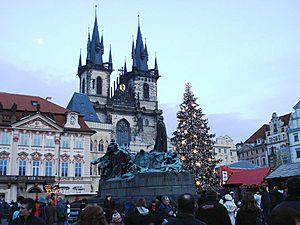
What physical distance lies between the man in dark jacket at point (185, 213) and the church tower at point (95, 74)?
58.8 metres

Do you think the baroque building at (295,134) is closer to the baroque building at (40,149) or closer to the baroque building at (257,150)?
the baroque building at (257,150)

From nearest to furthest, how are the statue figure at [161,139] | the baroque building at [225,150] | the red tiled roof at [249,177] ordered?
the statue figure at [161,139], the red tiled roof at [249,177], the baroque building at [225,150]

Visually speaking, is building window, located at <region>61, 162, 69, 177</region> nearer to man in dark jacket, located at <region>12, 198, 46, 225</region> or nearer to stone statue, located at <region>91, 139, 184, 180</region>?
stone statue, located at <region>91, 139, 184, 180</region>

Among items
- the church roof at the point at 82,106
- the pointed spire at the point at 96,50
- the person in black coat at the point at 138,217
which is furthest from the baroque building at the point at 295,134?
the person in black coat at the point at 138,217

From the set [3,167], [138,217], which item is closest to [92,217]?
[138,217]

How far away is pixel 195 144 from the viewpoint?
2559 centimetres

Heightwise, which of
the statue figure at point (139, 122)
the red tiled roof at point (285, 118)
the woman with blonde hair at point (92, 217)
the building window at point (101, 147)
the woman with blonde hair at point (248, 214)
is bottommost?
the woman with blonde hair at point (248, 214)

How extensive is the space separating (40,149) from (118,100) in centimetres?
2659

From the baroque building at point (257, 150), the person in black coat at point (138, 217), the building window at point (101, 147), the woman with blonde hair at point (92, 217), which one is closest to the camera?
the woman with blonde hair at point (92, 217)

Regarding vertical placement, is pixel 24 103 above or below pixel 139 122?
below

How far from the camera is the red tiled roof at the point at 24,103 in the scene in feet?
128

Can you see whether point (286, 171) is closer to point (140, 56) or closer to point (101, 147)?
point (101, 147)

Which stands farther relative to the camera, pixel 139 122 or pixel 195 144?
pixel 139 122

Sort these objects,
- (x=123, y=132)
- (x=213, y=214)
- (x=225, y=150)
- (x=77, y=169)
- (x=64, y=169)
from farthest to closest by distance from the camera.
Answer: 1. (x=225, y=150)
2. (x=123, y=132)
3. (x=77, y=169)
4. (x=64, y=169)
5. (x=213, y=214)
